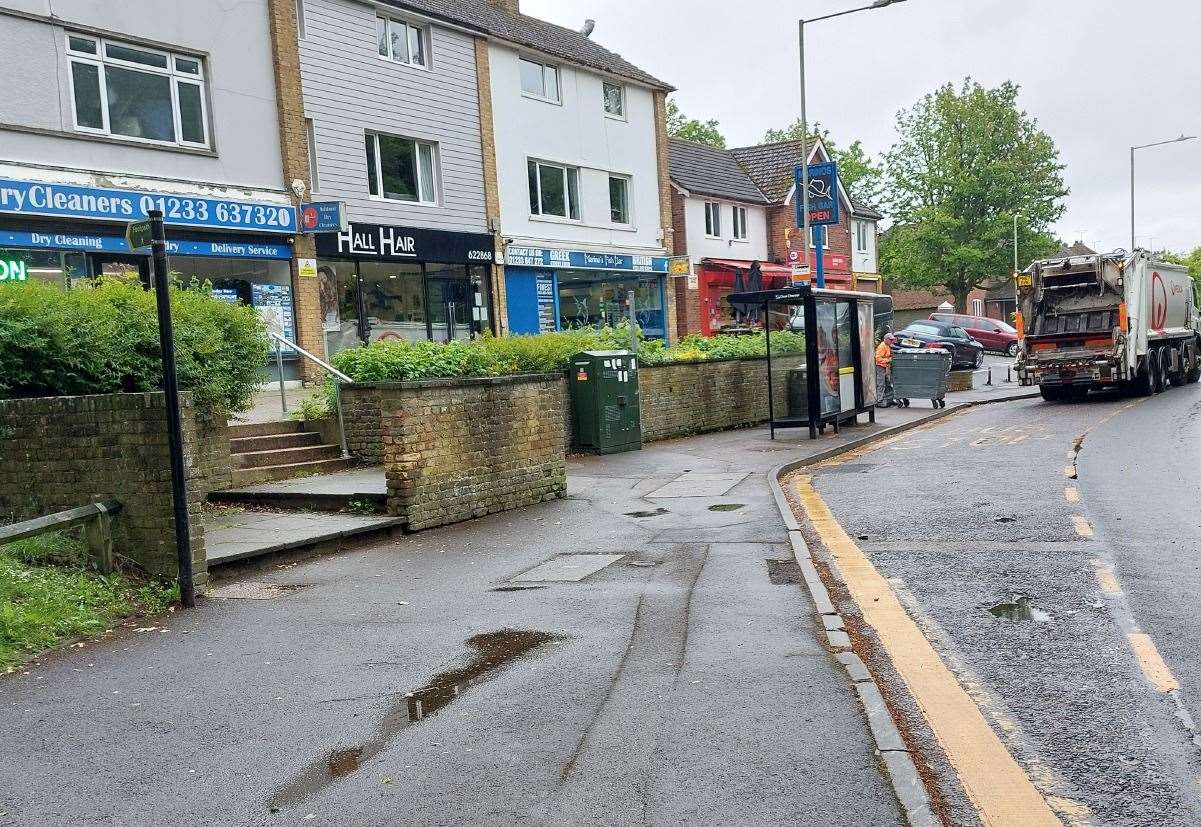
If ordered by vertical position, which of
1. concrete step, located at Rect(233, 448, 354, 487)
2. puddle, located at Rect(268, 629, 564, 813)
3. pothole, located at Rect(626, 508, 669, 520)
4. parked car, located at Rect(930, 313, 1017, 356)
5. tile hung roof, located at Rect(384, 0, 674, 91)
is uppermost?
tile hung roof, located at Rect(384, 0, 674, 91)

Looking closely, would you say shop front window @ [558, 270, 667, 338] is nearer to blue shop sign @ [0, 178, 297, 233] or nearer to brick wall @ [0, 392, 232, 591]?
blue shop sign @ [0, 178, 297, 233]

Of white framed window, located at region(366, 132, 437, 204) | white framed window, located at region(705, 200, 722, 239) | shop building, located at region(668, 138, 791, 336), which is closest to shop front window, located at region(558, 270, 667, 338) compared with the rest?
shop building, located at region(668, 138, 791, 336)

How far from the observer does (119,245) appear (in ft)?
57.5

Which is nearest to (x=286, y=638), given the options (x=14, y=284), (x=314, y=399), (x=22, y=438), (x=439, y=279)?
(x=22, y=438)

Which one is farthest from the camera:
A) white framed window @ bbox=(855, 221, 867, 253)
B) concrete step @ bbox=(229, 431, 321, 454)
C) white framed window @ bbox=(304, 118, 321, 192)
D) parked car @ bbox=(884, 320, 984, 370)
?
white framed window @ bbox=(855, 221, 867, 253)

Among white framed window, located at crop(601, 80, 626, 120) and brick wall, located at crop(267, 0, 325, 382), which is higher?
white framed window, located at crop(601, 80, 626, 120)

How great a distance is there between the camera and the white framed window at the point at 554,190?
1083 inches

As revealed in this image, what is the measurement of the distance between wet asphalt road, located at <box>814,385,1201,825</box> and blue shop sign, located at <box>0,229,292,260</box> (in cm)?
1153

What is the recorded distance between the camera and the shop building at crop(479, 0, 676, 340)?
26.5 m

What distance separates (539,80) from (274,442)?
18.1m

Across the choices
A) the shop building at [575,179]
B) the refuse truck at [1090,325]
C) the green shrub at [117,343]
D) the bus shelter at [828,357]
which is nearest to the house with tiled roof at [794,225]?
the shop building at [575,179]

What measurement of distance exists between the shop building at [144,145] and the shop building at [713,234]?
1682cm

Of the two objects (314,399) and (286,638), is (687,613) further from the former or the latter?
(314,399)

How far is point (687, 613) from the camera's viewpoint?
6.68 metres
